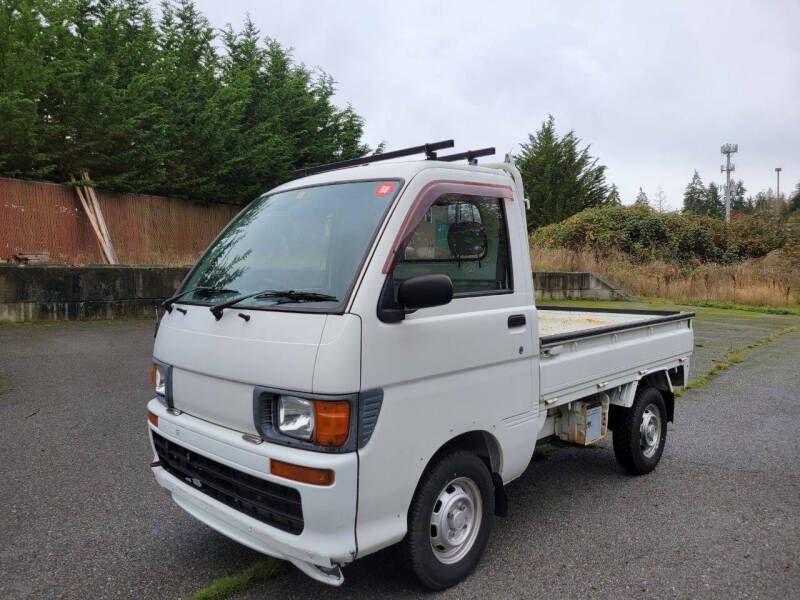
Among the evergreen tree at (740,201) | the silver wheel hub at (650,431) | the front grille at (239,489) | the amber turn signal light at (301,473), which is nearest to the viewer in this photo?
the amber turn signal light at (301,473)

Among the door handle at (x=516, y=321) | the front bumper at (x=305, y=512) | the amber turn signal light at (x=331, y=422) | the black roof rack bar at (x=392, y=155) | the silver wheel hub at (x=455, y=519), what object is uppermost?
the black roof rack bar at (x=392, y=155)

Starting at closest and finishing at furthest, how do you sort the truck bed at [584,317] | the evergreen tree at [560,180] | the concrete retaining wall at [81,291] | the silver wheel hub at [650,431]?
the silver wheel hub at [650,431]
the truck bed at [584,317]
the concrete retaining wall at [81,291]
the evergreen tree at [560,180]

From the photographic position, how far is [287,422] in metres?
2.48

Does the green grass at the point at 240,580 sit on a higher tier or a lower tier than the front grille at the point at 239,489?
lower

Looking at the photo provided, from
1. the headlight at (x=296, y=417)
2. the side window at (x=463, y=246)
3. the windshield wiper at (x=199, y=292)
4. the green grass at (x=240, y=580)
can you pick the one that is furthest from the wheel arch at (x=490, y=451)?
the windshield wiper at (x=199, y=292)

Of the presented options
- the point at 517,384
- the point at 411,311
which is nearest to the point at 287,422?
the point at 411,311

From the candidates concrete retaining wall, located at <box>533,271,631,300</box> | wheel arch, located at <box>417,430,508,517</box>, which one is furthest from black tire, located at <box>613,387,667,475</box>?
concrete retaining wall, located at <box>533,271,631,300</box>

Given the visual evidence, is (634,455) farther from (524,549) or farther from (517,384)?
(517,384)

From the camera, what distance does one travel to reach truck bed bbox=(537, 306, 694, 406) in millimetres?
3578

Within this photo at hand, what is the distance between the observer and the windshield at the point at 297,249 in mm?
2707

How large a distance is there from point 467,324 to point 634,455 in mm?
2406

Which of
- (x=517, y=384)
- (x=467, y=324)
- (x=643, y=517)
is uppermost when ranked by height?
(x=467, y=324)

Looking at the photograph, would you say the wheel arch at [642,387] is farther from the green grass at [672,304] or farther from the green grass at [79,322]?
the green grass at [672,304]

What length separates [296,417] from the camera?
2453mm
